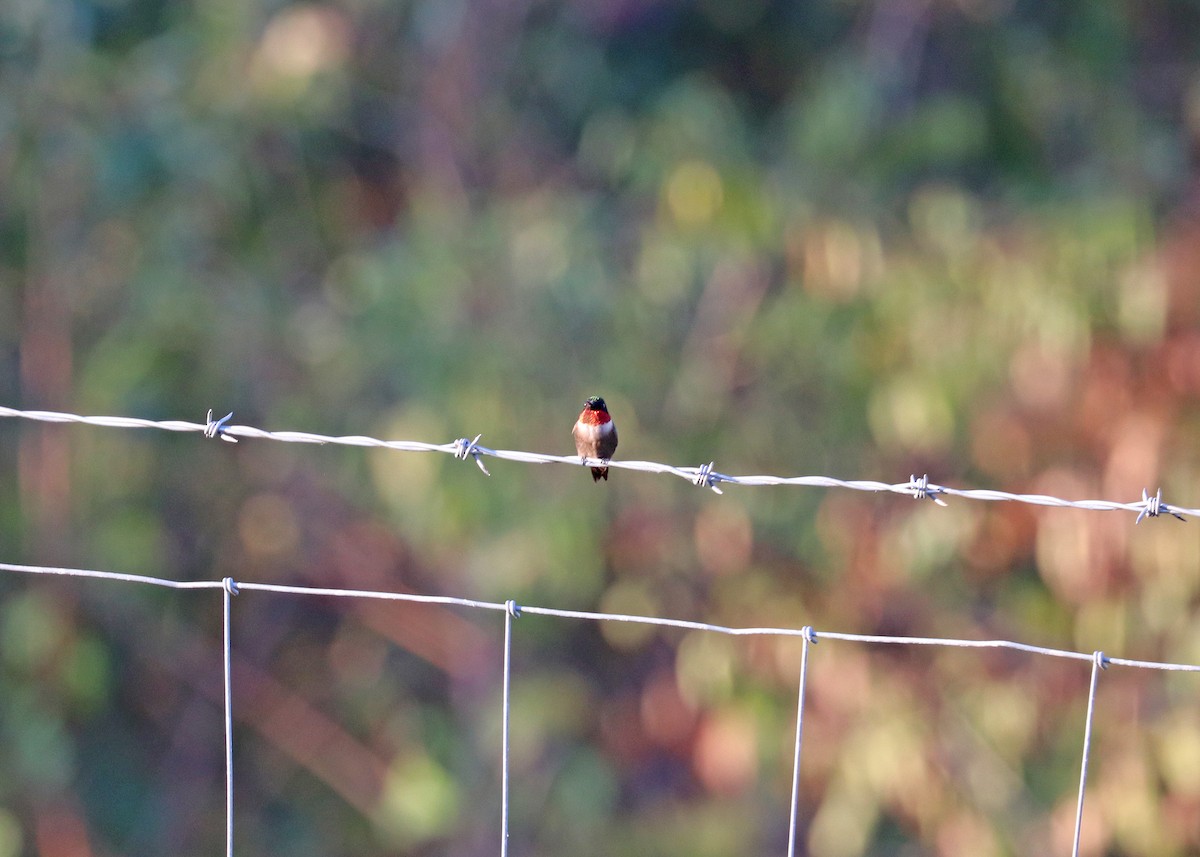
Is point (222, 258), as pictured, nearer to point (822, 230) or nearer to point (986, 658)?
point (822, 230)

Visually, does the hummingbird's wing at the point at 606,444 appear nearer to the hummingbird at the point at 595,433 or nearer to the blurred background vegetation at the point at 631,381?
the hummingbird at the point at 595,433

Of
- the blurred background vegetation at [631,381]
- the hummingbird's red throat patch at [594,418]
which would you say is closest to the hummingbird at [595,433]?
the hummingbird's red throat patch at [594,418]

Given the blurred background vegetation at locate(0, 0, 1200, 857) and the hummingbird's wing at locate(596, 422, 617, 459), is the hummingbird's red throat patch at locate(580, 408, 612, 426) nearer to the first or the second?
the hummingbird's wing at locate(596, 422, 617, 459)

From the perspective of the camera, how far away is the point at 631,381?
157 inches

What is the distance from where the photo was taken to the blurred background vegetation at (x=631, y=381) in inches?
152

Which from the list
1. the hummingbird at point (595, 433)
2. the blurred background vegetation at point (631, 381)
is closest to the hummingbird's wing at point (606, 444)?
the hummingbird at point (595, 433)

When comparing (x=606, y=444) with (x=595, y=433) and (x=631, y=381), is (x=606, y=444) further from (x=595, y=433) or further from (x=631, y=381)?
(x=631, y=381)

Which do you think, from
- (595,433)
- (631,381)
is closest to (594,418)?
(595,433)

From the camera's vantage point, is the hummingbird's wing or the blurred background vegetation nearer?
the hummingbird's wing

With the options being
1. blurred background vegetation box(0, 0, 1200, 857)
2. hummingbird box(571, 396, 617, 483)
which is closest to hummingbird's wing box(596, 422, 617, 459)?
hummingbird box(571, 396, 617, 483)

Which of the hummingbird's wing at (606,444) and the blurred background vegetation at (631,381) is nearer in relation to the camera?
the hummingbird's wing at (606,444)

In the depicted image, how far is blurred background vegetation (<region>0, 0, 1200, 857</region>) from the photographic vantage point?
3.87 meters

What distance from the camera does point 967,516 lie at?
3939 mm

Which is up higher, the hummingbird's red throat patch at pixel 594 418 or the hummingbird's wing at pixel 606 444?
the hummingbird's red throat patch at pixel 594 418
